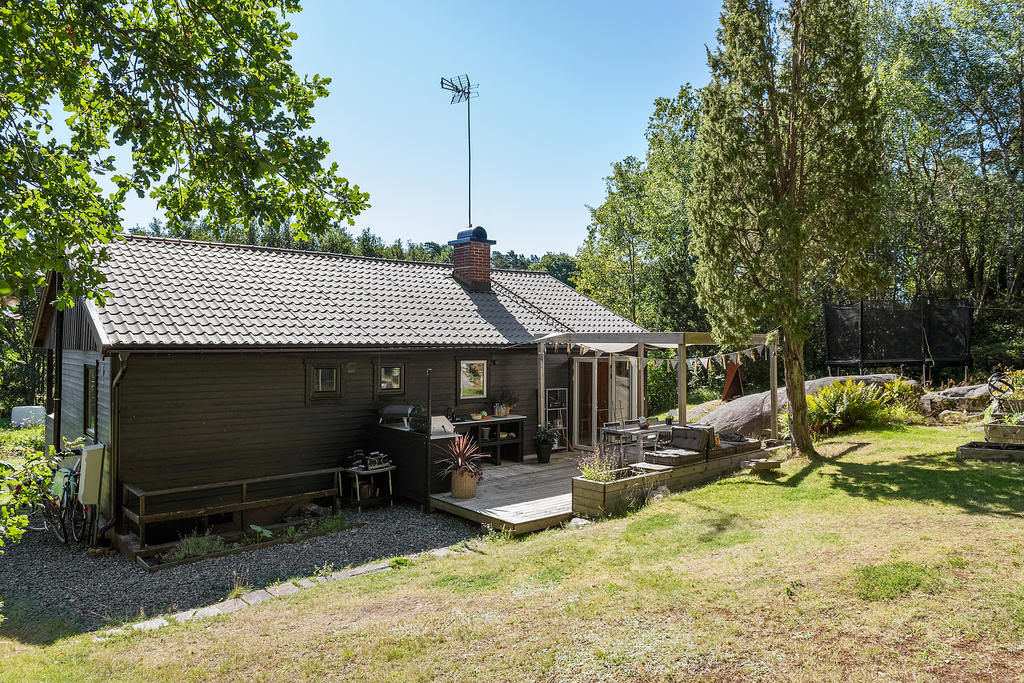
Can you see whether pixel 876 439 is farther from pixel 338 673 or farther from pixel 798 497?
pixel 338 673

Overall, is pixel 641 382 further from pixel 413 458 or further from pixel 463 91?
pixel 463 91

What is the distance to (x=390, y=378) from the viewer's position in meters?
11.0

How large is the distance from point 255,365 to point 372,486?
2.57 meters

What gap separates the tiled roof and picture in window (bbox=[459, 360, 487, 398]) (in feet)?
1.76

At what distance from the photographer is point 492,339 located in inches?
476

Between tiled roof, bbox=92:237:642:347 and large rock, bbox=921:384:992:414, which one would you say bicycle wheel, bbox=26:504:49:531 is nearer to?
tiled roof, bbox=92:237:642:347

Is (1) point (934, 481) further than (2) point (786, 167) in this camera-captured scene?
No

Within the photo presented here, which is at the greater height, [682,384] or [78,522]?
[682,384]

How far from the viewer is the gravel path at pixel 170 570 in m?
6.45

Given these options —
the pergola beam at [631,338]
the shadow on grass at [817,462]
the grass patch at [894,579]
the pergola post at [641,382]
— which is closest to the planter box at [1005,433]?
the shadow on grass at [817,462]

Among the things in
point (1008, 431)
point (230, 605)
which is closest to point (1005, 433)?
point (1008, 431)

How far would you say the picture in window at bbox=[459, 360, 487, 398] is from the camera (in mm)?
11891

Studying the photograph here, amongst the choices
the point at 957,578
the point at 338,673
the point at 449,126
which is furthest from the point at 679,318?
the point at 338,673

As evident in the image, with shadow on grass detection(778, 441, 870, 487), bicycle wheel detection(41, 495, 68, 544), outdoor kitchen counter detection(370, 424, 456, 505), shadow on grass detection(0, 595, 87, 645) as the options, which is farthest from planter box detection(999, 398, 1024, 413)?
bicycle wheel detection(41, 495, 68, 544)
